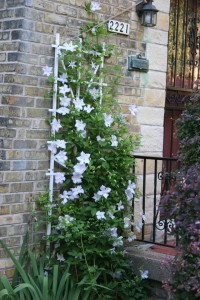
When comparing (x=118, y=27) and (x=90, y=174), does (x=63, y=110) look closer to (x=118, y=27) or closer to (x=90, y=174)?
(x=90, y=174)

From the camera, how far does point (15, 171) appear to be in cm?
527

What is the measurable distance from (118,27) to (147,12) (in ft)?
1.15

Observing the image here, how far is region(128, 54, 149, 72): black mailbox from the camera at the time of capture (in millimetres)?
6113

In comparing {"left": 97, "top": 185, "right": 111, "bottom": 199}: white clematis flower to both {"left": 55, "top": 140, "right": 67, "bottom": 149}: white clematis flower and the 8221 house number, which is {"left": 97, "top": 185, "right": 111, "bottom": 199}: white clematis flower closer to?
{"left": 55, "top": 140, "right": 67, "bottom": 149}: white clematis flower

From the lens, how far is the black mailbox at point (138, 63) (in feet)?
20.1

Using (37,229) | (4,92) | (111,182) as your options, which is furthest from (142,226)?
(4,92)

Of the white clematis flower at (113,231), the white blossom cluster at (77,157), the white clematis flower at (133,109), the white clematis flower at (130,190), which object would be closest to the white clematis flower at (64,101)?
the white blossom cluster at (77,157)

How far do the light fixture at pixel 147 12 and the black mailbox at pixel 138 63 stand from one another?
334mm

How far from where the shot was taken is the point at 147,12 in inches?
240

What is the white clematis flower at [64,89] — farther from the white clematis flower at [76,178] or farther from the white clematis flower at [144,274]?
the white clematis flower at [144,274]

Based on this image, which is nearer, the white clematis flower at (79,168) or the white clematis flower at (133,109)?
the white clematis flower at (79,168)

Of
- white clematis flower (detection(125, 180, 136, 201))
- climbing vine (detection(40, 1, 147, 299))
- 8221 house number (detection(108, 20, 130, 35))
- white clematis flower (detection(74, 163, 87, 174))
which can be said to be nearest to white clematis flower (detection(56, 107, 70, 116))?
climbing vine (detection(40, 1, 147, 299))

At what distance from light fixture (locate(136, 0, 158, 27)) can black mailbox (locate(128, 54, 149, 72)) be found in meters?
0.33

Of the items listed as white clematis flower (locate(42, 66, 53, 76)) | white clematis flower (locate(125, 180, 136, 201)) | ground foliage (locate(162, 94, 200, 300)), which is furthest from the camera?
white clematis flower (locate(125, 180, 136, 201))
